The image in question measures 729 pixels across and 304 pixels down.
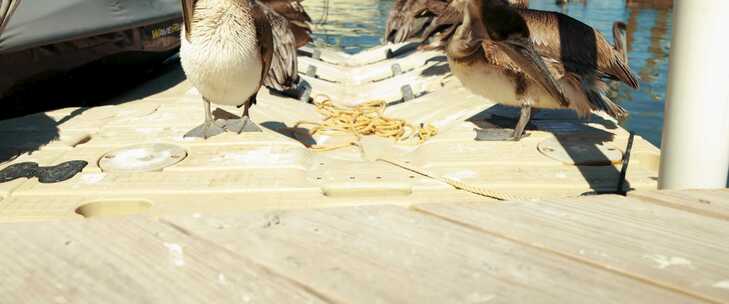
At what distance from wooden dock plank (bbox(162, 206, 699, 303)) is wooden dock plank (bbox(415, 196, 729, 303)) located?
4 cm

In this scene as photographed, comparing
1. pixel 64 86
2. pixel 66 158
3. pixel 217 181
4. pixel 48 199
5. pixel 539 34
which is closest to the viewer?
pixel 48 199

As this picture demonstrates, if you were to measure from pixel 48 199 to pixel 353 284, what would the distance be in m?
2.99

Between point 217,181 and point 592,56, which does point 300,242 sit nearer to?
point 217,181

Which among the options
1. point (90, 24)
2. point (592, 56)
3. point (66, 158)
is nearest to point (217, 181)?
point (66, 158)

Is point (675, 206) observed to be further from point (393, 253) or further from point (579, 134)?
point (579, 134)

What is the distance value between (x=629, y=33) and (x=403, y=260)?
22562mm

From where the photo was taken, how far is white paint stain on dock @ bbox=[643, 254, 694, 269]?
117cm

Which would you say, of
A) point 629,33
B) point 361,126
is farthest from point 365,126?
point 629,33

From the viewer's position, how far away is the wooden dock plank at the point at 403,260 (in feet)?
3.48

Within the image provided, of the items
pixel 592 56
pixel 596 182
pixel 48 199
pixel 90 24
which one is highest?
pixel 90 24

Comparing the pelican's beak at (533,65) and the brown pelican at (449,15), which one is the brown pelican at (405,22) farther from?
the pelican's beak at (533,65)

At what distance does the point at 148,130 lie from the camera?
186 inches

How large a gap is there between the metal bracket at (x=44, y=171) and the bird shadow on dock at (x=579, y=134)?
3.55 meters

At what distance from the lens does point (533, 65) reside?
14.2 feet
